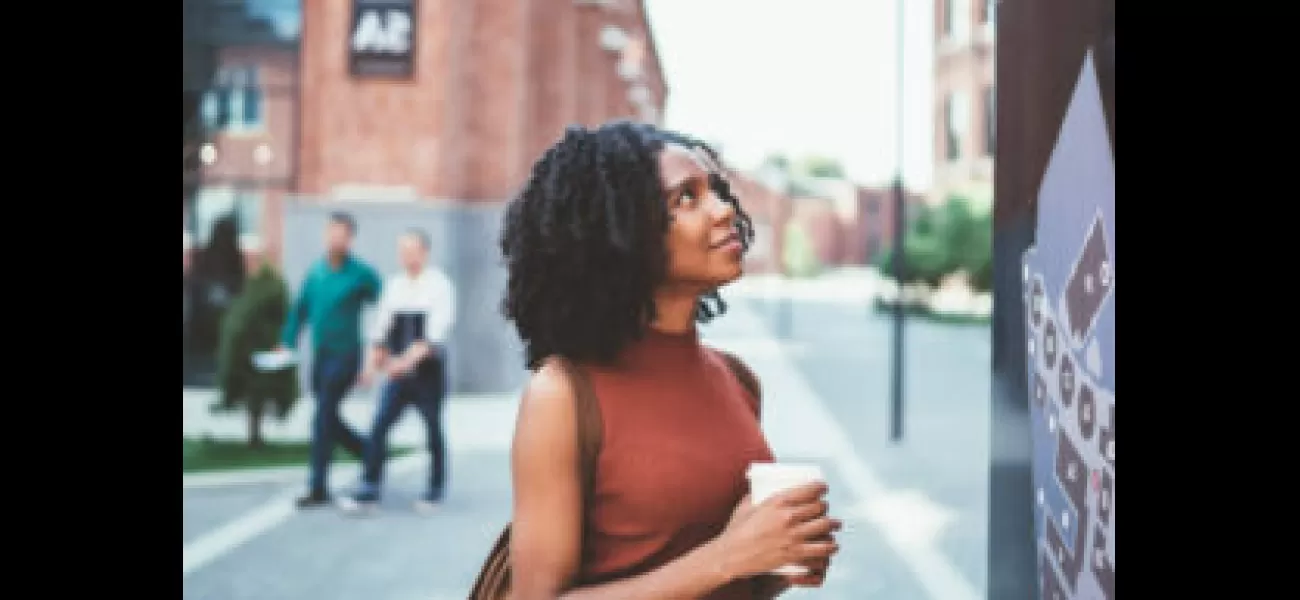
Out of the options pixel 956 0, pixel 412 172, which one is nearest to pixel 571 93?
pixel 412 172

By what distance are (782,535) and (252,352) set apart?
17.7ft

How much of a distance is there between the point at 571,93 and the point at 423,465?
3.94 metres

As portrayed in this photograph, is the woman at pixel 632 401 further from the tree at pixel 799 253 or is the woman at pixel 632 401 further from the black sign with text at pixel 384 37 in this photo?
the tree at pixel 799 253

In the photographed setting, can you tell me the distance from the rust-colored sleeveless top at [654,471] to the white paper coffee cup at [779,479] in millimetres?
80

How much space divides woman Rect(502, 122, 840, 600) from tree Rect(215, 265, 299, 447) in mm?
5058

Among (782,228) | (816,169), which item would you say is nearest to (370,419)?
(782,228)

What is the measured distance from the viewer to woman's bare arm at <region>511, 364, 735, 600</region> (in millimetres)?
1404

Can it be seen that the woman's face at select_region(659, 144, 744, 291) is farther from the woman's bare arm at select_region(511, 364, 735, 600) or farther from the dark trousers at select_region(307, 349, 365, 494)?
the dark trousers at select_region(307, 349, 365, 494)

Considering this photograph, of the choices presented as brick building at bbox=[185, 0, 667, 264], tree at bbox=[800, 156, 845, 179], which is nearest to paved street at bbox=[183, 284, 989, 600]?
brick building at bbox=[185, 0, 667, 264]

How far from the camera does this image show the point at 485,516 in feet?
15.6

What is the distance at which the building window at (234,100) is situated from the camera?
236 inches

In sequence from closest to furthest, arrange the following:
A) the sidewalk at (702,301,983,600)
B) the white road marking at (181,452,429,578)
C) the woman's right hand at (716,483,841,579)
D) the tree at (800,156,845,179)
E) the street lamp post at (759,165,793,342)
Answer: the woman's right hand at (716,483,841,579)
the white road marking at (181,452,429,578)
the sidewalk at (702,301,983,600)
the street lamp post at (759,165,793,342)
the tree at (800,156,845,179)

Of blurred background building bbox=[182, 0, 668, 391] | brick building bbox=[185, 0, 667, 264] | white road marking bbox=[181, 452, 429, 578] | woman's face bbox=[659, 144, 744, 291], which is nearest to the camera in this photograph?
woman's face bbox=[659, 144, 744, 291]
